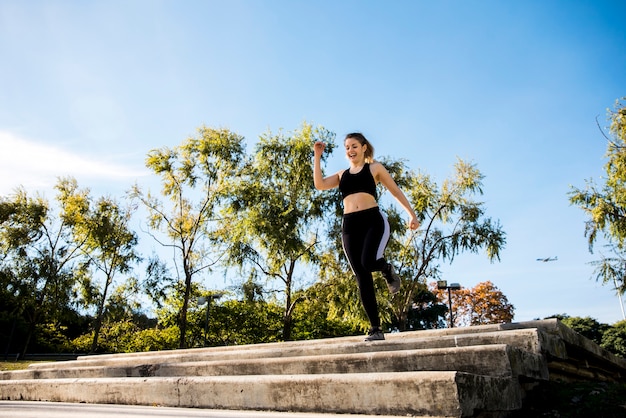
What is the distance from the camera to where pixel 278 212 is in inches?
693

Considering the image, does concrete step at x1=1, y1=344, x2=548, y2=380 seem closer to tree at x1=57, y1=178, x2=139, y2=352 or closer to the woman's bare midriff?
the woman's bare midriff

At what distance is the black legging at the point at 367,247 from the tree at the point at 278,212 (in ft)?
42.3

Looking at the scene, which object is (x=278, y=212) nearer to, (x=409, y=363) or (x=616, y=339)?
(x=409, y=363)

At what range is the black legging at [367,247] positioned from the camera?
3949mm

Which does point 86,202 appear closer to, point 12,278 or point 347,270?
point 12,278

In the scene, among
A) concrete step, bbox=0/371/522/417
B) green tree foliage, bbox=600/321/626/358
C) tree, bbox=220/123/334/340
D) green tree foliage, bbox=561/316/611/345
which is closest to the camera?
concrete step, bbox=0/371/522/417

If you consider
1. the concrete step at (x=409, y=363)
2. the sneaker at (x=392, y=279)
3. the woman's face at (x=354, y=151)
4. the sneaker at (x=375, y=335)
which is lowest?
the concrete step at (x=409, y=363)

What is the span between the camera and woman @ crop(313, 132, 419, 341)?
3.96 meters

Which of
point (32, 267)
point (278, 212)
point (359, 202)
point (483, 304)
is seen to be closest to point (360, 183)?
point (359, 202)

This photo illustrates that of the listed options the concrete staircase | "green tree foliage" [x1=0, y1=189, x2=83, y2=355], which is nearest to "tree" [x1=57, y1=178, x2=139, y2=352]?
"green tree foliage" [x1=0, y1=189, x2=83, y2=355]

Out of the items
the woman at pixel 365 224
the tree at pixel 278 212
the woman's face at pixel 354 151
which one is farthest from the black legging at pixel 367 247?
the tree at pixel 278 212

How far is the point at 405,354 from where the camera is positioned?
9.48ft

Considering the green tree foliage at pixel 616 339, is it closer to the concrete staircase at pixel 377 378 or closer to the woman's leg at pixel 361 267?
the concrete staircase at pixel 377 378

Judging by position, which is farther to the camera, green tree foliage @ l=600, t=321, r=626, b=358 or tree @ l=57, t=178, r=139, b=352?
green tree foliage @ l=600, t=321, r=626, b=358
